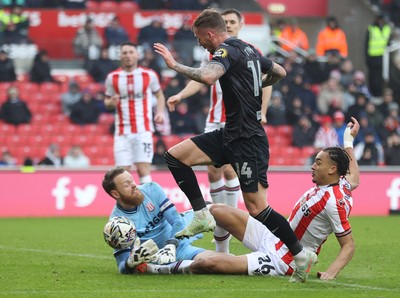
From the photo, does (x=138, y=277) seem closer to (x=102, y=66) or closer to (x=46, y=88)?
(x=102, y=66)

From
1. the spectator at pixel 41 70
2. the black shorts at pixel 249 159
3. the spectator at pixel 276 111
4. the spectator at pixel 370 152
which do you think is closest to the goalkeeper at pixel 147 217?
the black shorts at pixel 249 159

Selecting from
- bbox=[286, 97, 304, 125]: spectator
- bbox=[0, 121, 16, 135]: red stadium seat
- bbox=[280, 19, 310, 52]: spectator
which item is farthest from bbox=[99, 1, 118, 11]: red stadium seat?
bbox=[286, 97, 304, 125]: spectator

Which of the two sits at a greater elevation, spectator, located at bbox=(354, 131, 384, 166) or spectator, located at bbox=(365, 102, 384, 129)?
spectator, located at bbox=(365, 102, 384, 129)

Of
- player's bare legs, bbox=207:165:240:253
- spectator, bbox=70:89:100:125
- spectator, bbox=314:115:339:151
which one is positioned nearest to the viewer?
player's bare legs, bbox=207:165:240:253

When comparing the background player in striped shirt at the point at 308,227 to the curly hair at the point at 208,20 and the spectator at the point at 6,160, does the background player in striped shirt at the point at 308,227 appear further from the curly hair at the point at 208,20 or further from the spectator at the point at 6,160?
the spectator at the point at 6,160

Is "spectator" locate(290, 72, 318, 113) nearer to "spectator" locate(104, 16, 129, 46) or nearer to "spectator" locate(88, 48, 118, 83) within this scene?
"spectator" locate(88, 48, 118, 83)

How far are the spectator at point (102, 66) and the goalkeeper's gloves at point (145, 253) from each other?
14918mm

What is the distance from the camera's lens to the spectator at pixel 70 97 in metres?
22.5

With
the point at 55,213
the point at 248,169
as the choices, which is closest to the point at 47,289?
the point at 248,169

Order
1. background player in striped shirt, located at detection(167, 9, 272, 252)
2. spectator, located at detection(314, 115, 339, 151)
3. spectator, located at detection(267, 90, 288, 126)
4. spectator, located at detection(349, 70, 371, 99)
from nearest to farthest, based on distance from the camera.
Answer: background player in striped shirt, located at detection(167, 9, 272, 252) → spectator, located at detection(314, 115, 339, 151) → spectator, located at detection(267, 90, 288, 126) → spectator, located at detection(349, 70, 371, 99)

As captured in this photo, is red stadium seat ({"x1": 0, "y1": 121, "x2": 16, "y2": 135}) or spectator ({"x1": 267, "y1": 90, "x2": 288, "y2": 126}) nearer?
red stadium seat ({"x1": 0, "y1": 121, "x2": 16, "y2": 135})

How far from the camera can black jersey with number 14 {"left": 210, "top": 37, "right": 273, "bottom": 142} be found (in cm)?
839

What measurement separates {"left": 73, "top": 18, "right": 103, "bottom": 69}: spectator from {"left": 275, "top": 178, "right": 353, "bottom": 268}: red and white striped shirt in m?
16.1

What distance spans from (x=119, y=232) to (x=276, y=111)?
14358 millimetres
